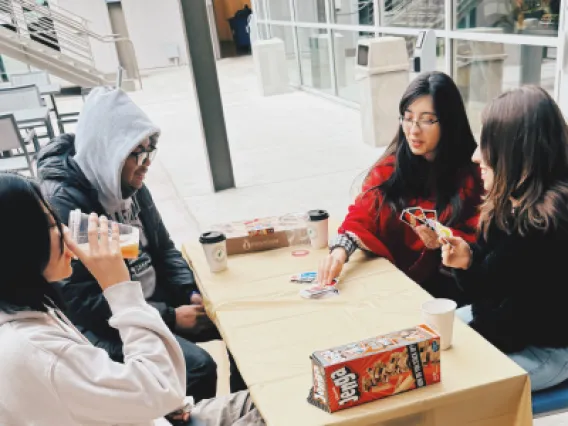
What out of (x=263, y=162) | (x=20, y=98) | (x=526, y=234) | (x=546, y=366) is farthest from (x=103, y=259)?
(x=20, y=98)

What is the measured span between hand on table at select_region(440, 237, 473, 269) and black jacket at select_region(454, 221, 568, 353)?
0.02m

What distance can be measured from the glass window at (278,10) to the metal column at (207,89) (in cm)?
648

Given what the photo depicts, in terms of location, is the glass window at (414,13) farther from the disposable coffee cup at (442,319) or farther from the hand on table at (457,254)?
the disposable coffee cup at (442,319)

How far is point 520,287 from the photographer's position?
1.69 metres

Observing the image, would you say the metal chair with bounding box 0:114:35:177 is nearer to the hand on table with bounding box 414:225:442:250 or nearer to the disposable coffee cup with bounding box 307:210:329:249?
the disposable coffee cup with bounding box 307:210:329:249

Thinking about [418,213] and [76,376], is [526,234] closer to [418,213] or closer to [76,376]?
[418,213]

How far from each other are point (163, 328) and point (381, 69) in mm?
5611

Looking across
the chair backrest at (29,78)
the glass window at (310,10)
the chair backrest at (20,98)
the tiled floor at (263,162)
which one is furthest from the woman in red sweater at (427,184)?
the chair backrest at (29,78)

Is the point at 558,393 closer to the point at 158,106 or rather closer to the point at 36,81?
the point at 36,81

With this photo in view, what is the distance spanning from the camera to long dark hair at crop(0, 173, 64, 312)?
3.77 ft

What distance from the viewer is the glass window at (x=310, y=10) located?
9.60 meters

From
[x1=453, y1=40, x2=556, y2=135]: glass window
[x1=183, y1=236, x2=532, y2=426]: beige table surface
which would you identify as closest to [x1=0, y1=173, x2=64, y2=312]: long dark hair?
[x1=183, y1=236, x2=532, y2=426]: beige table surface

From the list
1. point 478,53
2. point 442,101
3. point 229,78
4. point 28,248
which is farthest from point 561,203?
point 229,78

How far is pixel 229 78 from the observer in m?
14.0
